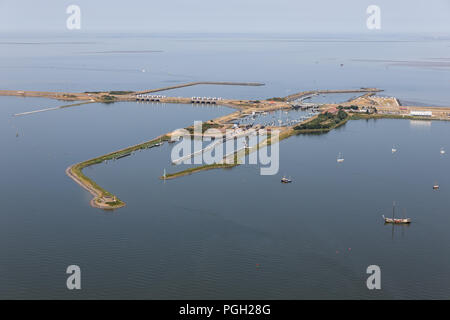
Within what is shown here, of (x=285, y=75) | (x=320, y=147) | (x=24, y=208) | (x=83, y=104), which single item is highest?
(x=285, y=75)

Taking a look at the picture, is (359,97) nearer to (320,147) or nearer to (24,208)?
(320,147)

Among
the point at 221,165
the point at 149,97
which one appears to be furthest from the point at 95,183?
the point at 149,97

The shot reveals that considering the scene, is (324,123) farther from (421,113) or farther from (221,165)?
(221,165)

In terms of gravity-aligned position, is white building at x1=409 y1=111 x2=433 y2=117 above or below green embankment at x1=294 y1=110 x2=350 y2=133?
above

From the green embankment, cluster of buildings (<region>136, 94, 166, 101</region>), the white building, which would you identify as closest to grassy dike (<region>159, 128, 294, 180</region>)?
the green embankment

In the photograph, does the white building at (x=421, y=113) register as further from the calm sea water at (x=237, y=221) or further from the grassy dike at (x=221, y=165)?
the grassy dike at (x=221, y=165)

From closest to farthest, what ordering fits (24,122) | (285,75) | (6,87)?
(24,122), (6,87), (285,75)

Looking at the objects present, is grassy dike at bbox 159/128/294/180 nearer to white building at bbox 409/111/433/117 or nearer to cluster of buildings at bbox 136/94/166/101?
white building at bbox 409/111/433/117

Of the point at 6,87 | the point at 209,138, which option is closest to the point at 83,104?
the point at 6,87
